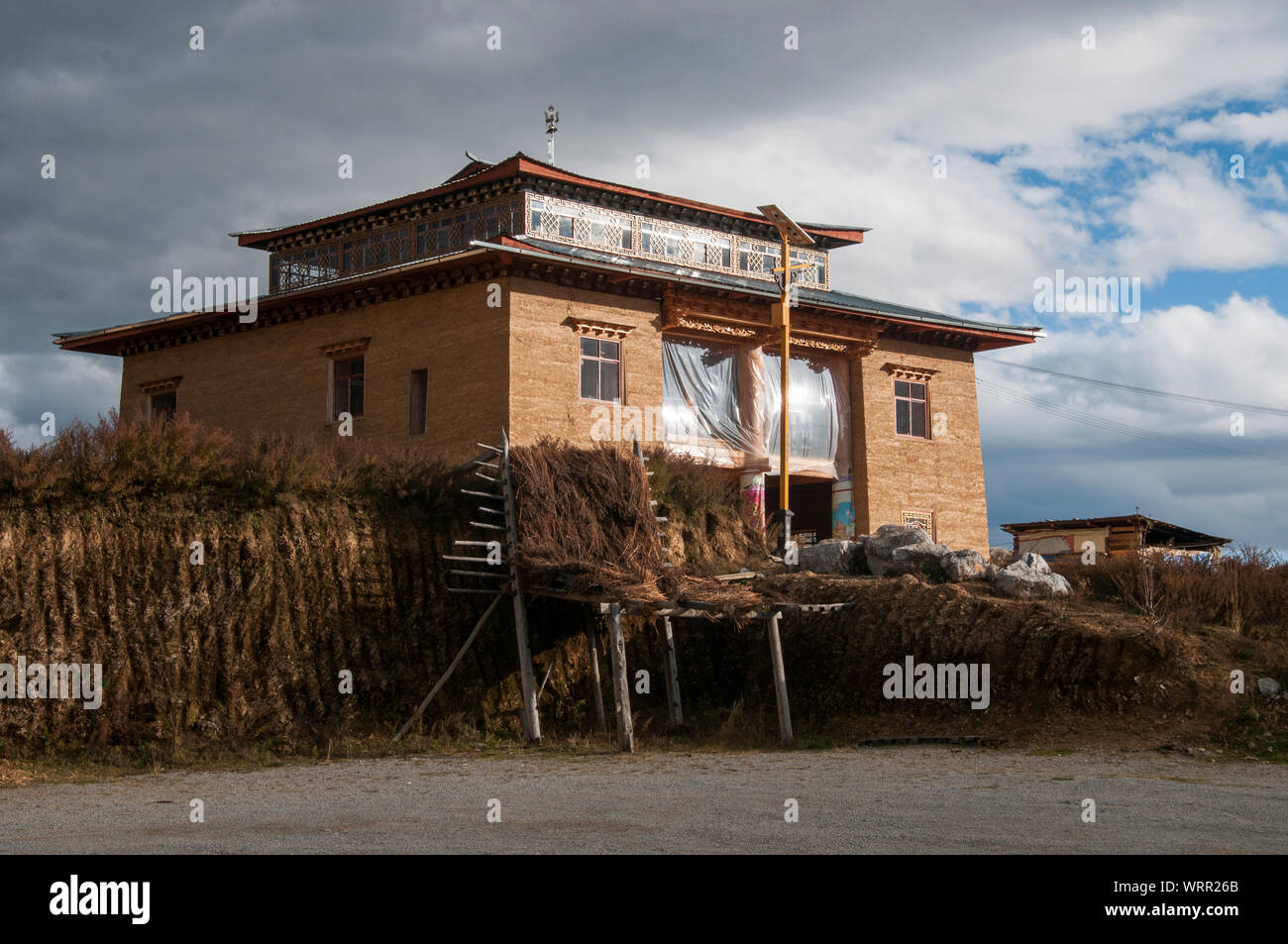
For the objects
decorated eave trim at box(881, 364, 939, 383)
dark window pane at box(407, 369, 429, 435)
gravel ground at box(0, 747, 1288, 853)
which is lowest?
gravel ground at box(0, 747, 1288, 853)

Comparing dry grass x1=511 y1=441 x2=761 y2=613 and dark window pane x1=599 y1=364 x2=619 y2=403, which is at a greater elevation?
dark window pane x1=599 y1=364 x2=619 y2=403

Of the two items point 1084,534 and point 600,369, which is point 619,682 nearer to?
point 600,369

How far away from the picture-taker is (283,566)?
19.2m

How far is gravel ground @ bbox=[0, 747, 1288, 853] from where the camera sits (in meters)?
9.99

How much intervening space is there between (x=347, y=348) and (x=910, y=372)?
15.2 meters

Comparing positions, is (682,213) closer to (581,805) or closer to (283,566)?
(283,566)

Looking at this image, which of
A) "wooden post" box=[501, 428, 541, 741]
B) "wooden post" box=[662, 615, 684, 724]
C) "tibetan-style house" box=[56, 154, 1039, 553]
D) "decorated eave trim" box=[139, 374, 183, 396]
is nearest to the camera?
"wooden post" box=[501, 428, 541, 741]

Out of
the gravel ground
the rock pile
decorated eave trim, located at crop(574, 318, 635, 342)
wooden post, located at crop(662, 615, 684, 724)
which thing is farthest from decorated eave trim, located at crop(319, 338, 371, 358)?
the gravel ground

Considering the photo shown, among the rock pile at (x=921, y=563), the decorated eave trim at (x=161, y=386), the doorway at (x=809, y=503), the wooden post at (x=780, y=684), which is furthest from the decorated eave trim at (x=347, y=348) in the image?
the wooden post at (x=780, y=684)

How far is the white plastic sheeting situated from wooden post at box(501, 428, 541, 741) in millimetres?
11052

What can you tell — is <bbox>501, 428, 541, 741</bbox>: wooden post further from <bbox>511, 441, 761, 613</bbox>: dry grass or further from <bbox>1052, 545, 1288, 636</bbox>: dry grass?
<bbox>1052, 545, 1288, 636</bbox>: dry grass

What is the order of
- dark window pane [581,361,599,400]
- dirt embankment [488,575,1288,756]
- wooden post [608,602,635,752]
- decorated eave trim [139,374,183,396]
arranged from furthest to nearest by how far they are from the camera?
decorated eave trim [139,374,183,396] < dark window pane [581,361,599,400] < wooden post [608,602,635,752] < dirt embankment [488,575,1288,756]

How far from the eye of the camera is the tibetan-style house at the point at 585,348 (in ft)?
97.3
